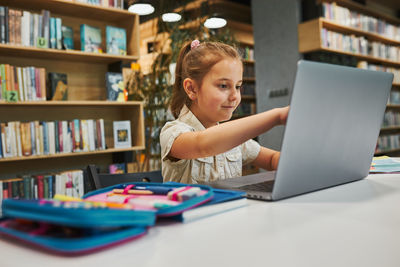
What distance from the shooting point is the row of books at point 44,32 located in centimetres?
237

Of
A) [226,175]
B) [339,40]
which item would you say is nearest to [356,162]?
[226,175]

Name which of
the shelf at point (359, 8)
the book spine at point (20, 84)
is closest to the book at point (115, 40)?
the book spine at point (20, 84)

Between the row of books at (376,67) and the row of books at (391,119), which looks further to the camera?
the row of books at (391,119)

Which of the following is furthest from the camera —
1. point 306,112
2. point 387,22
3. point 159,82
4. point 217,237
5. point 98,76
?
point 387,22

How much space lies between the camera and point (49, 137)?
2.54m

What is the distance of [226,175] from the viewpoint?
125cm

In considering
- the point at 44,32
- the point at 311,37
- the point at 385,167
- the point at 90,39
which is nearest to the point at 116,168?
the point at 90,39

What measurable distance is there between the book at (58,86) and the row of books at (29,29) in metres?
0.22

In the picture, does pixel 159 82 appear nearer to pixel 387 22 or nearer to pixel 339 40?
pixel 339 40

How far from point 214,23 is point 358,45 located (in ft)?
7.58

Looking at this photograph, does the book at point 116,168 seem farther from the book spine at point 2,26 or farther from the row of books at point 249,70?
the row of books at point 249,70

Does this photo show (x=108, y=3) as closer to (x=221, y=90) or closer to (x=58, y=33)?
(x=58, y=33)

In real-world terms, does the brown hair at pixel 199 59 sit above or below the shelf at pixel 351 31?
below

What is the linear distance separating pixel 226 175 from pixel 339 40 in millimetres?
4056
